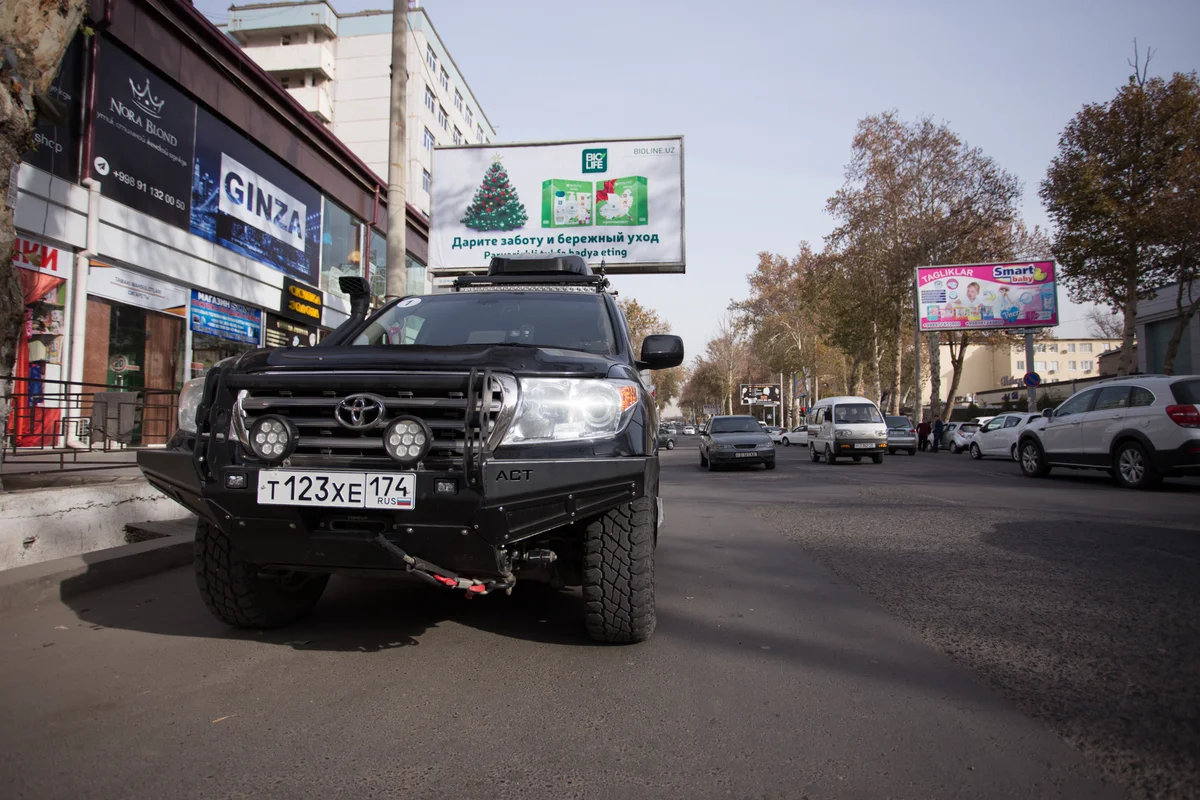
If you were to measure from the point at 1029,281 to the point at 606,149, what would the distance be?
2063 centimetres

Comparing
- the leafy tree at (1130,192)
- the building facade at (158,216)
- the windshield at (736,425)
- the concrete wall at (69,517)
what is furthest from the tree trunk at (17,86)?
the leafy tree at (1130,192)

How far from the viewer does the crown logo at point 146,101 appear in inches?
492

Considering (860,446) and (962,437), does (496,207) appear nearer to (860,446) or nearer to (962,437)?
(860,446)

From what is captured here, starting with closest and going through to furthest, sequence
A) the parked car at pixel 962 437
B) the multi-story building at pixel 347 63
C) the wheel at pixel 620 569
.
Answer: the wheel at pixel 620 569 → the parked car at pixel 962 437 → the multi-story building at pixel 347 63

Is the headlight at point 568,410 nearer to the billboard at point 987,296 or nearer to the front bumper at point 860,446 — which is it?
the front bumper at point 860,446

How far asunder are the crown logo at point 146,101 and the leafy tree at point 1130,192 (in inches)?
973

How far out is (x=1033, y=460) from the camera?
13.5m

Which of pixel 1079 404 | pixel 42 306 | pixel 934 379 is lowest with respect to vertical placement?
pixel 1079 404

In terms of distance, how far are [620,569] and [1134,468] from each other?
10.8m

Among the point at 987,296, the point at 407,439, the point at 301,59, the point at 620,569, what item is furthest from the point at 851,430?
the point at 301,59

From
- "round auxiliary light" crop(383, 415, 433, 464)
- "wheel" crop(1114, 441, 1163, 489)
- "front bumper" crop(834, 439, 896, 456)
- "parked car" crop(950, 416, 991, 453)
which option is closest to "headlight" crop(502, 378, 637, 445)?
"round auxiliary light" crop(383, 415, 433, 464)

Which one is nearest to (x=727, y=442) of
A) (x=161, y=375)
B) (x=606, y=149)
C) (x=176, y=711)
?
(x=606, y=149)

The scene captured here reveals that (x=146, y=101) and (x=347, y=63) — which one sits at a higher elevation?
(x=347, y=63)

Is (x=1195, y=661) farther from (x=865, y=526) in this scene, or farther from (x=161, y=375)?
(x=161, y=375)
